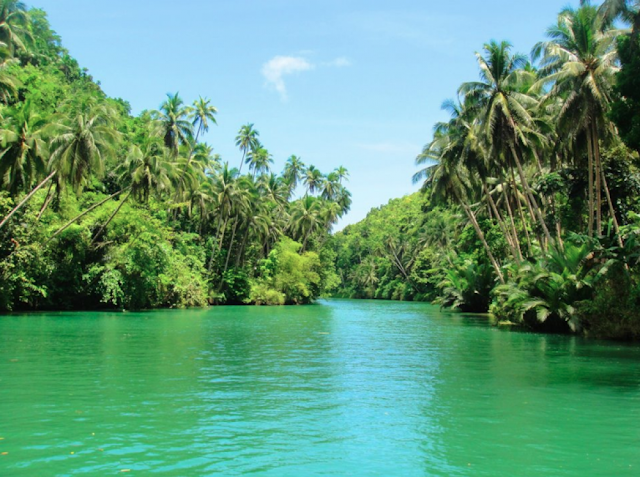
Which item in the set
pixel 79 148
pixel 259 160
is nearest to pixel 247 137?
pixel 259 160

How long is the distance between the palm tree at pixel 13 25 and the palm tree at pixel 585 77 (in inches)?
1885

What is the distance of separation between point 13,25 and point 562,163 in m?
56.7

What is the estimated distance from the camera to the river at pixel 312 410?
7.28 m

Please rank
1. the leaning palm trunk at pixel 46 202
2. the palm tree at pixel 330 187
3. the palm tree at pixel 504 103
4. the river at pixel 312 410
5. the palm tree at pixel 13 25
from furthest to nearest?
1. the palm tree at pixel 330 187
2. the palm tree at pixel 13 25
3. the leaning palm trunk at pixel 46 202
4. the palm tree at pixel 504 103
5. the river at pixel 312 410

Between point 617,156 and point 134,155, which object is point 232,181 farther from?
point 617,156

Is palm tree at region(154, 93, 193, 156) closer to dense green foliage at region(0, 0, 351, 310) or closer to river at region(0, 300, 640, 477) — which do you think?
dense green foliage at region(0, 0, 351, 310)

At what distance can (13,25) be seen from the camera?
196 feet

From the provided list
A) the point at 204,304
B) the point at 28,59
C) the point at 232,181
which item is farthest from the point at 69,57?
the point at 204,304

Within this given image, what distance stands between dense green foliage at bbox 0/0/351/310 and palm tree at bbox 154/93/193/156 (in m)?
0.11

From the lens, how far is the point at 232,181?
194ft

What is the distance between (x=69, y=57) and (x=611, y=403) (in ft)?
270

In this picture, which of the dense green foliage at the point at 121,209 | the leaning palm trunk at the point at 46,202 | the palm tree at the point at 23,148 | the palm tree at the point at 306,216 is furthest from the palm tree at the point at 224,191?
the palm tree at the point at 23,148

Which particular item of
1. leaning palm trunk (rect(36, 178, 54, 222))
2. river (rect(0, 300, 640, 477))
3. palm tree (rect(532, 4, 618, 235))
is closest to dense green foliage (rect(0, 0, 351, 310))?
leaning palm trunk (rect(36, 178, 54, 222))

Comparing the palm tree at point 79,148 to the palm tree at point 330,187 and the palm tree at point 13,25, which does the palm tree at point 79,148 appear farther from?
the palm tree at point 330,187
